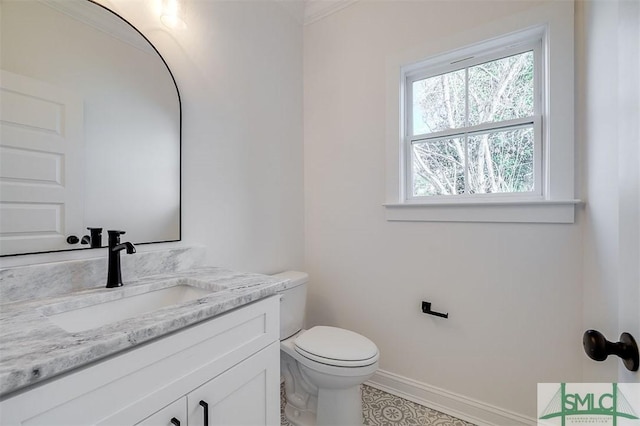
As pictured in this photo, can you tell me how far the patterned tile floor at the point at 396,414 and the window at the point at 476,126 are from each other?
1.27 meters

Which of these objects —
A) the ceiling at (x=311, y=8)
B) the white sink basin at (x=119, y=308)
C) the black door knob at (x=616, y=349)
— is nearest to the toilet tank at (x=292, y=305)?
the white sink basin at (x=119, y=308)

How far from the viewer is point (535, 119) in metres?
1.44

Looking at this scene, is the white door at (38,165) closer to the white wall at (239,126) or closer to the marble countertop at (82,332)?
the white wall at (239,126)

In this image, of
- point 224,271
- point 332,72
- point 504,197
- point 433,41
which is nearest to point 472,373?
point 504,197

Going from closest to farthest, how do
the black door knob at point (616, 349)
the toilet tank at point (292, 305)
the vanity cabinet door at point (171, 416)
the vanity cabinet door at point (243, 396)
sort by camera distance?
the black door knob at point (616, 349), the vanity cabinet door at point (171, 416), the vanity cabinet door at point (243, 396), the toilet tank at point (292, 305)

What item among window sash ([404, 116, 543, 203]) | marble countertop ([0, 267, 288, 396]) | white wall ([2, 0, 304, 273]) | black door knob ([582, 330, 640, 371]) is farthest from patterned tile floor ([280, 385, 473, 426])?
black door knob ([582, 330, 640, 371])

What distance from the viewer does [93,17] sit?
105 cm

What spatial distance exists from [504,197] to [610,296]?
26.6 inches

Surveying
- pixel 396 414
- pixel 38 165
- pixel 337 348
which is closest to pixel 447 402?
pixel 396 414

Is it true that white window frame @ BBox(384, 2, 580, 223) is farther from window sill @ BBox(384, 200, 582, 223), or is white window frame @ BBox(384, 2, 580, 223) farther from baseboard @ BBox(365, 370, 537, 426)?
baseboard @ BBox(365, 370, 537, 426)

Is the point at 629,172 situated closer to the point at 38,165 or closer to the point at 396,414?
the point at 38,165

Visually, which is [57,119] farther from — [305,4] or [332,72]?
[305,4]

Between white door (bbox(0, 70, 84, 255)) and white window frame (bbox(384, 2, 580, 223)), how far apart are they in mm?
1534

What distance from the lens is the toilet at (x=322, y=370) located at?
51.0 inches
